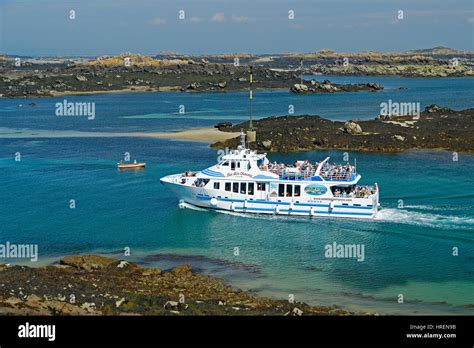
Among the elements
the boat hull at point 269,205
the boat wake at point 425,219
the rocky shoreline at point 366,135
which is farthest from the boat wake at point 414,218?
the rocky shoreline at point 366,135

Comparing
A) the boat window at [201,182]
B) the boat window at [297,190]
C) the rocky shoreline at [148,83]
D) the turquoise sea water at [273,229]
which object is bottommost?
the turquoise sea water at [273,229]

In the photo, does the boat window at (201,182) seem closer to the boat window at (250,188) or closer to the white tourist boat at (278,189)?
the white tourist boat at (278,189)

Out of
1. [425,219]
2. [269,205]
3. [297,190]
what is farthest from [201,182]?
[425,219]

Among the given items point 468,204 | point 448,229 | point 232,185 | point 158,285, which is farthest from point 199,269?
point 468,204

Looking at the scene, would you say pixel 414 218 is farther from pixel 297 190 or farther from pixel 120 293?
pixel 120 293

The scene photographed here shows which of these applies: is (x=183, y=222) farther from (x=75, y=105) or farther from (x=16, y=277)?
(x=75, y=105)

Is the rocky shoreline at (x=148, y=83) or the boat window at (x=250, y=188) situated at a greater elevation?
the rocky shoreline at (x=148, y=83)

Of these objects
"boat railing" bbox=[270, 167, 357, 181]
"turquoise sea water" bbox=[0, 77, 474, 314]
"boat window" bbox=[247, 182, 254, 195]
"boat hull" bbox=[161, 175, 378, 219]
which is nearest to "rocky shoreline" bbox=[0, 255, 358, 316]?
"turquoise sea water" bbox=[0, 77, 474, 314]
